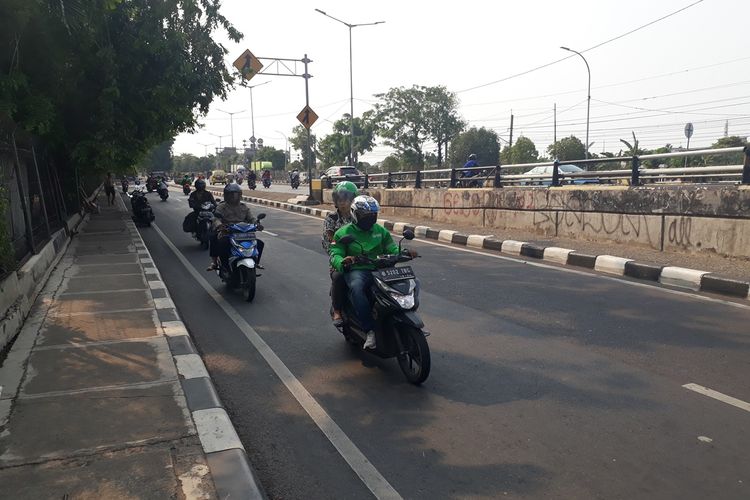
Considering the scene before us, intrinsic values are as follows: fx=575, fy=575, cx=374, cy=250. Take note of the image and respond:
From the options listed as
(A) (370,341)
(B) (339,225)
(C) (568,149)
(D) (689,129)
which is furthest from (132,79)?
(D) (689,129)

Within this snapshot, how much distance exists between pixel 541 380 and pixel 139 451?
2.91 m

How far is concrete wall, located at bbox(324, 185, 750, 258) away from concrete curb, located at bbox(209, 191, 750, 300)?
1219 millimetres

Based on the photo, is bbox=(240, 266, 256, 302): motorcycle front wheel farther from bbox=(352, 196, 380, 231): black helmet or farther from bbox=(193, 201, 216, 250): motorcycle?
bbox=(193, 201, 216, 250): motorcycle

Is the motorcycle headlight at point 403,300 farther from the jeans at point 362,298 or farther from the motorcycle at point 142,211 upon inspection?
the motorcycle at point 142,211

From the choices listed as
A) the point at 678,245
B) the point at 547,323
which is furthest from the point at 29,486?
the point at 678,245

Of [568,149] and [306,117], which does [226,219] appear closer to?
[306,117]

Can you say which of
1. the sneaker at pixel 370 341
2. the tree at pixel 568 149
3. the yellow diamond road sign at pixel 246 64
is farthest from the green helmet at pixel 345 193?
the tree at pixel 568 149

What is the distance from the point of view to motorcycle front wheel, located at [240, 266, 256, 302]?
7.44 m

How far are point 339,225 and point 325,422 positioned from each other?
7.44ft

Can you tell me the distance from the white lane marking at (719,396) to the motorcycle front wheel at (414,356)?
1935 mm

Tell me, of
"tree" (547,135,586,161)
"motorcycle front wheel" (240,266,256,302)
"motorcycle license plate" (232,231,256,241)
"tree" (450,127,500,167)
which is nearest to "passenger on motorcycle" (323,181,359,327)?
"motorcycle front wheel" (240,266,256,302)

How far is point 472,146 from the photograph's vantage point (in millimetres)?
54469

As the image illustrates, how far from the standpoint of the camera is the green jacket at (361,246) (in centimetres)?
495

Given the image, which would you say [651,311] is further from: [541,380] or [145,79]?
[145,79]
